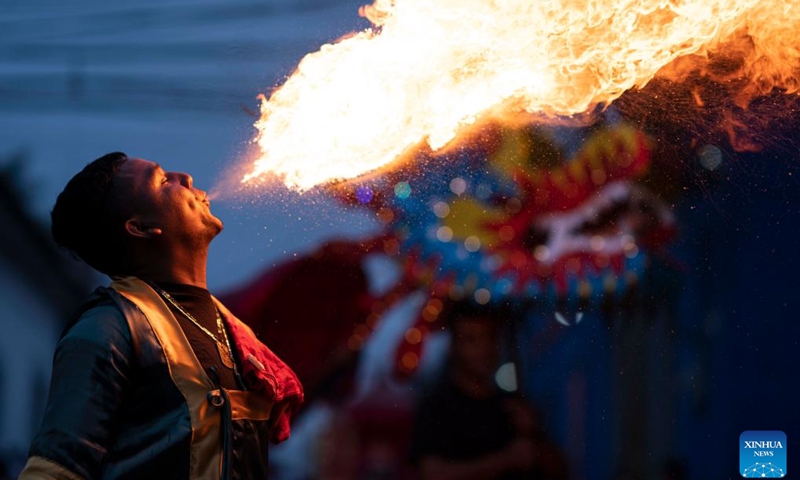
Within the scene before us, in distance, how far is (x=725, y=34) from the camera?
276cm

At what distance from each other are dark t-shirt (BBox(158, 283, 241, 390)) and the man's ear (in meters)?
0.10

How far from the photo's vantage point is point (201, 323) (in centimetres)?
192

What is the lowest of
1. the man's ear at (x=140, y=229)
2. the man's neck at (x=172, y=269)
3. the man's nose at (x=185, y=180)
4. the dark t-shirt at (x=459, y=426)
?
the dark t-shirt at (x=459, y=426)

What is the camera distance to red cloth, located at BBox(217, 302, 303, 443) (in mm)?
1881

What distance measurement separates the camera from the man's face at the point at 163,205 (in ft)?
6.41

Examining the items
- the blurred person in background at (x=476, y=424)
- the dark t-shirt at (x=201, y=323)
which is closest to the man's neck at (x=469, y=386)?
the blurred person in background at (x=476, y=424)

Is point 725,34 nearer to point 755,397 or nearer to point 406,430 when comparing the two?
point 755,397

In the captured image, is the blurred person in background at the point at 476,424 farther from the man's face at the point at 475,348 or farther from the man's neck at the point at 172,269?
the man's neck at the point at 172,269

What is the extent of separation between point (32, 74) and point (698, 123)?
1.91 metres

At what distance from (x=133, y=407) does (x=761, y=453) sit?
1775 millimetres

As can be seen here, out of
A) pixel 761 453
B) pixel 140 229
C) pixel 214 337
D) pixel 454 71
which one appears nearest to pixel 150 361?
pixel 214 337

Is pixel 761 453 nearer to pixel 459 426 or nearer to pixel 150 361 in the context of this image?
pixel 459 426

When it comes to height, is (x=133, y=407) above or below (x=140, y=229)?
below

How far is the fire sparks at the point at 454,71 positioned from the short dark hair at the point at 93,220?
0.70 meters
